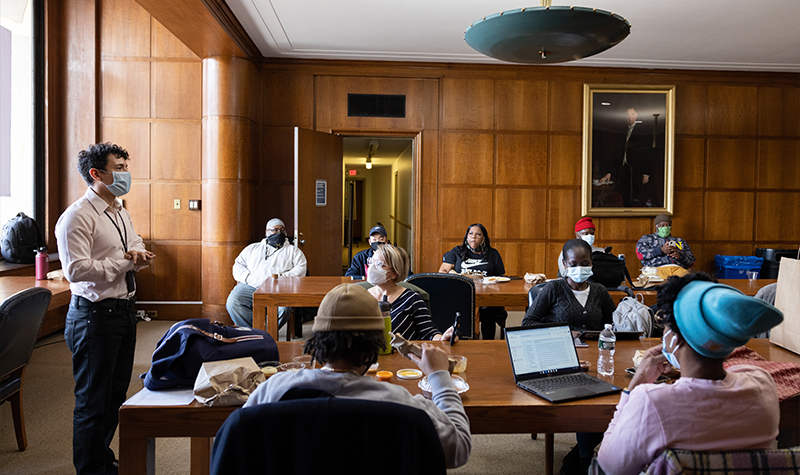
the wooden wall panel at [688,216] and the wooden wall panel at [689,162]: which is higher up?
the wooden wall panel at [689,162]

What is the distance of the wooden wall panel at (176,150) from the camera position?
6.11m

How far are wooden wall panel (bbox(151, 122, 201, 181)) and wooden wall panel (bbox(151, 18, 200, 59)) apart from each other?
0.78 m

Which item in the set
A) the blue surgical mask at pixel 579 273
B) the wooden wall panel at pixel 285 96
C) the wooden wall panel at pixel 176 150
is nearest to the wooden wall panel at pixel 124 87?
the wooden wall panel at pixel 176 150

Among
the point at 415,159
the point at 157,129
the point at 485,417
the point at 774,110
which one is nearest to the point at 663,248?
the point at 774,110

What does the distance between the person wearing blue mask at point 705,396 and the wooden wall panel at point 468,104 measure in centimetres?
554

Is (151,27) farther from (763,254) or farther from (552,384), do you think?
(763,254)

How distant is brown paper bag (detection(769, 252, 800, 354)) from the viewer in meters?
2.20

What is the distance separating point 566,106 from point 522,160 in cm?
88

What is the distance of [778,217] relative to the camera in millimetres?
7004

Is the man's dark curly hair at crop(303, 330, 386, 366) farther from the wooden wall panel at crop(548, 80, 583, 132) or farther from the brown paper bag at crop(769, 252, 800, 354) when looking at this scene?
the wooden wall panel at crop(548, 80, 583, 132)

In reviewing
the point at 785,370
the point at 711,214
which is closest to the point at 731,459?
the point at 785,370

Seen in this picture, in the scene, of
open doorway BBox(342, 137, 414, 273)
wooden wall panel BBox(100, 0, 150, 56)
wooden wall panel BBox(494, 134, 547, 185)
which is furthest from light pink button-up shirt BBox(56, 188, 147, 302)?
open doorway BBox(342, 137, 414, 273)

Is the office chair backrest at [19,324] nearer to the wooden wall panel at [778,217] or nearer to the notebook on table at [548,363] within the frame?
the notebook on table at [548,363]

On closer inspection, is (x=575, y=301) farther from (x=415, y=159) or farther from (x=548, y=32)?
(x=415, y=159)
